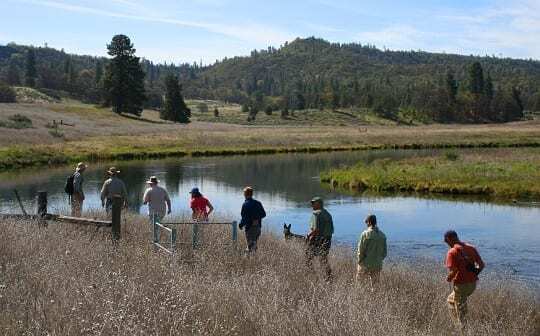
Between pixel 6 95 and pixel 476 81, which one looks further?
pixel 476 81

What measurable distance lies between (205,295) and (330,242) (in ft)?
16.5

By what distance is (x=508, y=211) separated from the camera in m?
29.3

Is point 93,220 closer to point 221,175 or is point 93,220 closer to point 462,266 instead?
point 462,266

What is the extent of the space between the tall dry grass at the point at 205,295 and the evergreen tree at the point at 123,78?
84.9m

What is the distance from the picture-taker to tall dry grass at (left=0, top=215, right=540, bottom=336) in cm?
832

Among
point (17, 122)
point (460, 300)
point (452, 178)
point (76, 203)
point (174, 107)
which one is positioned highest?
point (174, 107)

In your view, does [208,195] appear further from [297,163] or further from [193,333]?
[193,333]

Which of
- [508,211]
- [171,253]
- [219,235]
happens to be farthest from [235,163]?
[171,253]

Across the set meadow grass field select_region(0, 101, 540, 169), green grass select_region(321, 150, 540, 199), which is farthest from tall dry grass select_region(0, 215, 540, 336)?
meadow grass field select_region(0, 101, 540, 169)

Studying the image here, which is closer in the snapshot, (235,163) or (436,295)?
(436,295)

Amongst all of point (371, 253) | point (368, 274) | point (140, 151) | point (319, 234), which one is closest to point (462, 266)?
point (371, 253)

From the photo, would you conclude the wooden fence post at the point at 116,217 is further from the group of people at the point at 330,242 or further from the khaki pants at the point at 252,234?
the khaki pants at the point at 252,234

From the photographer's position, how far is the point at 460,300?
11.1 m

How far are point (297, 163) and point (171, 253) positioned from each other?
43.4m
